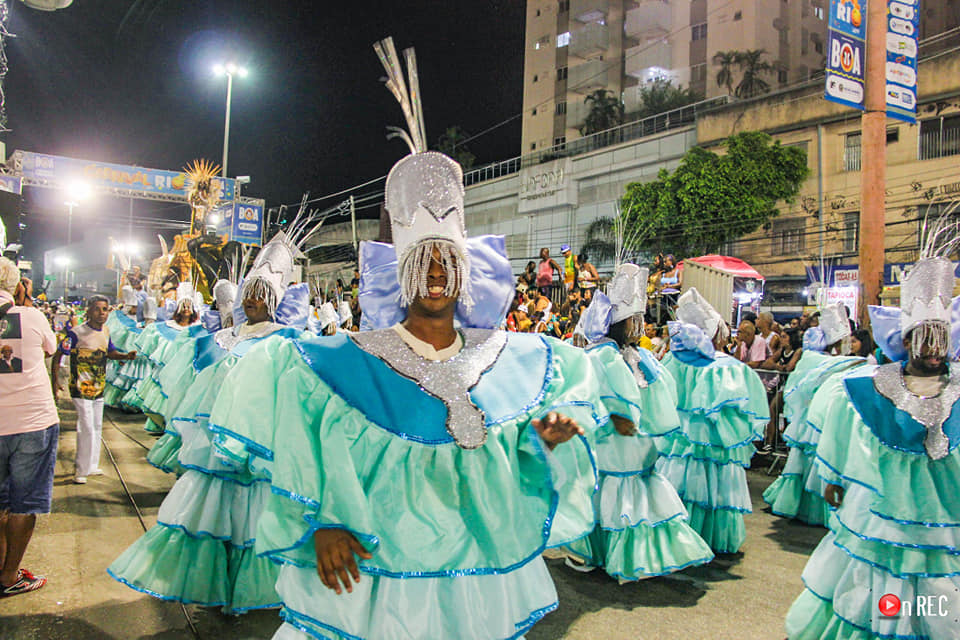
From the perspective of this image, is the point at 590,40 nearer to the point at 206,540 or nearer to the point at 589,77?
the point at 589,77

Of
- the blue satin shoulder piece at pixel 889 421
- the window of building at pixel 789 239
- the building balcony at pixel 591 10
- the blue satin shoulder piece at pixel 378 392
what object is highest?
the building balcony at pixel 591 10

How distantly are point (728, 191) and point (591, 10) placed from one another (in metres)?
25.6

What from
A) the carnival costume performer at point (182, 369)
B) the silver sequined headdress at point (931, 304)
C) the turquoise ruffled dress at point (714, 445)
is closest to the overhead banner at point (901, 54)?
the turquoise ruffled dress at point (714, 445)

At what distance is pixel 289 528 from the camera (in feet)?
6.91

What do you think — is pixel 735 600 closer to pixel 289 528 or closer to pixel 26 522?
pixel 289 528

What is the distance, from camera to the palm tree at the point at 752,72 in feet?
117

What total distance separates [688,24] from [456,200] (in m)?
42.7

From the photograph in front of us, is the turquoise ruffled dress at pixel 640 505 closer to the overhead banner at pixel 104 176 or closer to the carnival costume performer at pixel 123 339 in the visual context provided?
the carnival costume performer at pixel 123 339

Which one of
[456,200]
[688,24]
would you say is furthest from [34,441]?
[688,24]

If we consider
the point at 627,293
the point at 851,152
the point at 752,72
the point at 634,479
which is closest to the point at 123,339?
the point at 627,293

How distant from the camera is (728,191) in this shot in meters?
24.9

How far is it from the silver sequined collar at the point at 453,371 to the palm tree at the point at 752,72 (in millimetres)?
37535

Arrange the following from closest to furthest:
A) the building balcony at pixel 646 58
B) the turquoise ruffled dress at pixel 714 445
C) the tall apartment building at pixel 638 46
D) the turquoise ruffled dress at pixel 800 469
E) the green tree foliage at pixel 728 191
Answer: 1. the turquoise ruffled dress at pixel 714 445
2. the turquoise ruffled dress at pixel 800 469
3. the green tree foliage at pixel 728 191
4. the tall apartment building at pixel 638 46
5. the building balcony at pixel 646 58

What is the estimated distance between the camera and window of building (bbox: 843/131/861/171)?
25.0 metres
